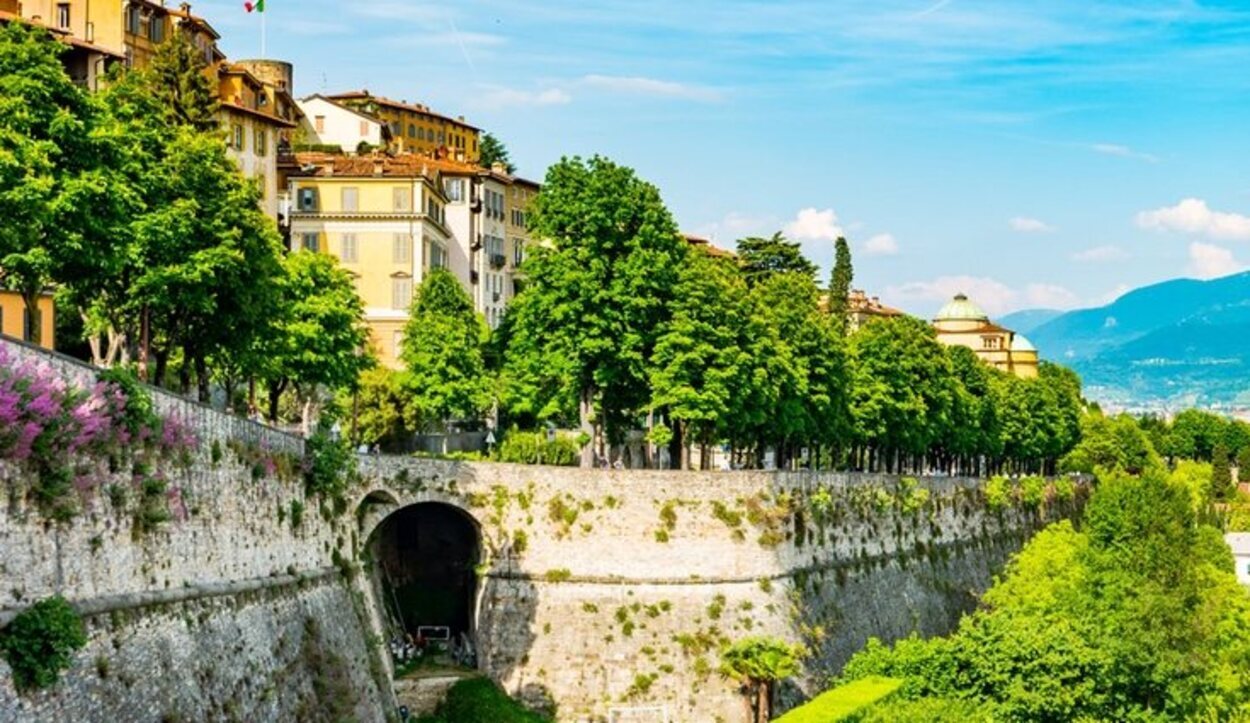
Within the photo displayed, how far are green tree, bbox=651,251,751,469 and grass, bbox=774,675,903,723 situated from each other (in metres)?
15.3

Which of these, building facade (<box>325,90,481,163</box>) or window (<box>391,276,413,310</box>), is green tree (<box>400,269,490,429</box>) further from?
building facade (<box>325,90,481,163</box>)

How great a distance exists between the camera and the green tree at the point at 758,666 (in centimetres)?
6341

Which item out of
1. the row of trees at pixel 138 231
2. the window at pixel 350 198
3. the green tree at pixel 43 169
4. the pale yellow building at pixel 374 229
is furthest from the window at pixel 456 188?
the green tree at pixel 43 169

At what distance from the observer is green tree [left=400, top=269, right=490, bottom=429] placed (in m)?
91.9

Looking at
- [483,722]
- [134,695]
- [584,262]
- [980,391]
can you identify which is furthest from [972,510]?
[134,695]

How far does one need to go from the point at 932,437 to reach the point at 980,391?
22.6 metres

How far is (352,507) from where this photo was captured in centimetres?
6097

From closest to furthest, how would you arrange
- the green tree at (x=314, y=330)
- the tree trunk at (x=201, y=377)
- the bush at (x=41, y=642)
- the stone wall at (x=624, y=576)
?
the bush at (x=41, y=642) → the tree trunk at (x=201, y=377) → the stone wall at (x=624, y=576) → the green tree at (x=314, y=330)

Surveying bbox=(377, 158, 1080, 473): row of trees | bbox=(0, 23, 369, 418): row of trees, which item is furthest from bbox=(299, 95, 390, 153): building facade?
bbox=(0, 23, 369, 418): row of trees

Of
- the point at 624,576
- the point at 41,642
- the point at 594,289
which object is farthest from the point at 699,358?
the point at 41,642

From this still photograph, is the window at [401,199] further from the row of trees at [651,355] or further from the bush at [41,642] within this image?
the bush at [41,642]

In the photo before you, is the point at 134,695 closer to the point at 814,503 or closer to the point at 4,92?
the point at 4,92

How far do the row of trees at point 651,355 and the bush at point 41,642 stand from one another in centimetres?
4173

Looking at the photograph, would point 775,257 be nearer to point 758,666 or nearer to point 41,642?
point 758,666
